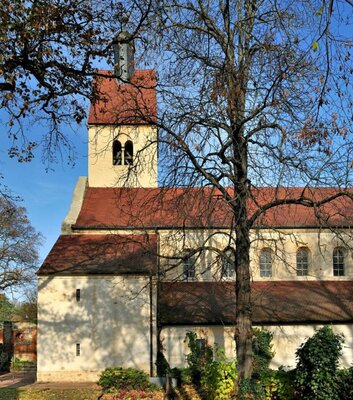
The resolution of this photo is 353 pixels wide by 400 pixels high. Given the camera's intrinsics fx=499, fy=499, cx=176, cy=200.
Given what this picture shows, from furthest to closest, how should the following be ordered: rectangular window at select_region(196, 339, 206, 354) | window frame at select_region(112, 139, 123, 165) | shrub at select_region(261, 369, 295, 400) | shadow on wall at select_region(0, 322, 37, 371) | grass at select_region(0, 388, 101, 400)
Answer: shadow on wall at select_region(0, 322, 37, 371)
window frame at select_region(112, 139, 123, 165)
rectangular window at select_region(196, 339, 206, 354)
grass at select_region(0, 388, 101, 400)
shrub at select_region(261, 369, 295, 400)

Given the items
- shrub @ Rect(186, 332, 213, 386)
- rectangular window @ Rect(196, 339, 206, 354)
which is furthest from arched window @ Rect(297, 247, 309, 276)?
shrub @ Rect(186, 332, 213, 386)

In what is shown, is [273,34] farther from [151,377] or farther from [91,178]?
[91,178]

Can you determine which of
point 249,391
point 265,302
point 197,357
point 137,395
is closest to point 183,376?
point 197,357

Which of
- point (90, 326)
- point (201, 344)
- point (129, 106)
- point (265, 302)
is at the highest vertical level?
point (129, 106)

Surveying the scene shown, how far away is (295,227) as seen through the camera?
969 inches

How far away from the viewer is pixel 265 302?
2233cm

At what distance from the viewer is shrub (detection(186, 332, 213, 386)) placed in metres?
19.2

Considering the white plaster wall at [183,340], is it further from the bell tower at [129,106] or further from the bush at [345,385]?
the bell tower at [129,106]

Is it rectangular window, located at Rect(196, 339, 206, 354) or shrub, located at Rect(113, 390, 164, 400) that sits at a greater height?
rectangular window, located at Rect(196, 339, 206, 354)

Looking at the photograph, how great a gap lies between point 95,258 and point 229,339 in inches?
268

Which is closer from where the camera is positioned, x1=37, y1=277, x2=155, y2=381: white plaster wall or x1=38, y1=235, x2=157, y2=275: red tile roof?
x1=37, y1=277, x2=155, y2=381: white plaster wall

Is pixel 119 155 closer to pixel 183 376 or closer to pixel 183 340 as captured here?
pixel 183 340

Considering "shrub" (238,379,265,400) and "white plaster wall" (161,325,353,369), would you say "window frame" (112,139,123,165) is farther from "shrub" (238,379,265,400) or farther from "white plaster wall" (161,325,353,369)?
"shrub" (238,379,265,400)

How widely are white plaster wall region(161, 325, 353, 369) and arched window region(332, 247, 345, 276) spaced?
4.26 metres
